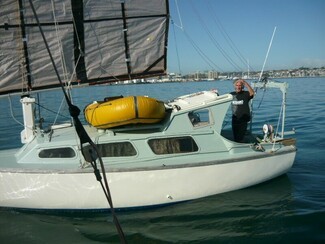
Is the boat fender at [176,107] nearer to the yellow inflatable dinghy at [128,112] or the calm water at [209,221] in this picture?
the yellow inflatable dinghy at [128,112]

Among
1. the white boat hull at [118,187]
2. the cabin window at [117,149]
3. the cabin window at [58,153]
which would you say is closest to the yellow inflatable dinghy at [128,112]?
the cabin window at [117,149]

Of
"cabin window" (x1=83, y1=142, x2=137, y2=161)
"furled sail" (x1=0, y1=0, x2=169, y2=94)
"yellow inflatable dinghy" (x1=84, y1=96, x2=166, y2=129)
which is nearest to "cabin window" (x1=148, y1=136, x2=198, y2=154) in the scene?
"cabin window" (x1=83, y1=142, x2=137, y2=161)

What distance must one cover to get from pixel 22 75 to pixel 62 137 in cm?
184

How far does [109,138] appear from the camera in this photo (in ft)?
27.1

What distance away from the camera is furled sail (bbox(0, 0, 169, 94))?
8.30 meters

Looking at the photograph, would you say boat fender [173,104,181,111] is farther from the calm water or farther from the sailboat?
the calm water

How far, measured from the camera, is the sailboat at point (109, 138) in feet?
26.2

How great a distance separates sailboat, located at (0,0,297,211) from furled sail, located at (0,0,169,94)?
0.03 metres

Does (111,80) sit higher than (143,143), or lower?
higher

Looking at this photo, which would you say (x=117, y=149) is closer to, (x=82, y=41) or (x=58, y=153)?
(x=58, y=153)

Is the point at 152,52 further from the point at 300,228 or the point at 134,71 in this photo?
the point at 300,228

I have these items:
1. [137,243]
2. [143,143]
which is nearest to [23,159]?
[143,143]

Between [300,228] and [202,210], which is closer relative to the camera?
[300,228]

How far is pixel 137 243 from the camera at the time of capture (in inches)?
283
